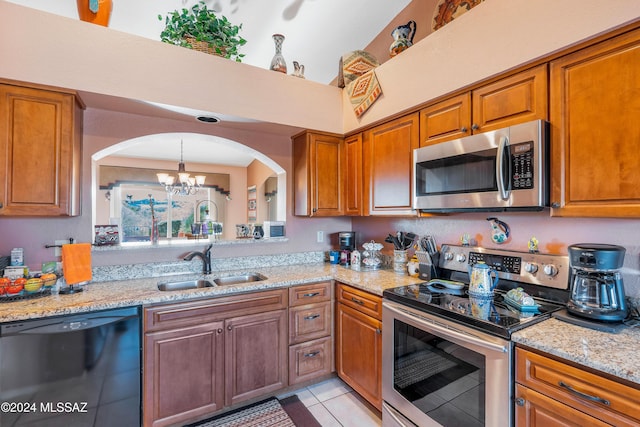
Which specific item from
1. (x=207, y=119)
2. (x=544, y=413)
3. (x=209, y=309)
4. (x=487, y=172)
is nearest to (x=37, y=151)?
(x=207, y=119)

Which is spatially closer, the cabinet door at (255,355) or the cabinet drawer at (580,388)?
the cabinet drawer at (580,388)

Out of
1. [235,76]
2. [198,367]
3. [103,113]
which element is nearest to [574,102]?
[235,76]

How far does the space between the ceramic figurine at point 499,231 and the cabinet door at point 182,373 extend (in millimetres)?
1948

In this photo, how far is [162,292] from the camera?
191 cm

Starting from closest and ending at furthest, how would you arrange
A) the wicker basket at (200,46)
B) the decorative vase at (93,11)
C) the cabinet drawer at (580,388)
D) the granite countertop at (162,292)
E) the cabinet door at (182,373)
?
the cabinet drawer at (580,388) < the granite countertop at (162,292) < the cabinet door at (182,373) < the decorative vase at (93,11) < the wicker basket at (200,46)

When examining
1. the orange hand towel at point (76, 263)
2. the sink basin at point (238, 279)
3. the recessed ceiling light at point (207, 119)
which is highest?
the recessed ceiling light at point (207, 119)

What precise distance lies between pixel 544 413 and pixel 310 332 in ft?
5.06

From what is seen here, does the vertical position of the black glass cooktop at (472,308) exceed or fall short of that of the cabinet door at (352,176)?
it falls short

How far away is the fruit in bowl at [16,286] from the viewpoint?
1.73 metres

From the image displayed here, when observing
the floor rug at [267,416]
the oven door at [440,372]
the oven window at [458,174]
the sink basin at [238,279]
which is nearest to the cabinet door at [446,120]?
the oven window at [458,174]

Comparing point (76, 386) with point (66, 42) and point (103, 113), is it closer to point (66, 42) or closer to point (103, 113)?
point (103, 113)

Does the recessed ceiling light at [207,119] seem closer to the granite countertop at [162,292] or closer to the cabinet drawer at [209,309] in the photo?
the granite countertop at [162,292]

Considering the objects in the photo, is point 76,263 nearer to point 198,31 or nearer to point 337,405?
point 198,31

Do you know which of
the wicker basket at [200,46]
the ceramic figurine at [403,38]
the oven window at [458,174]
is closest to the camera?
the oven window at [458,174]
